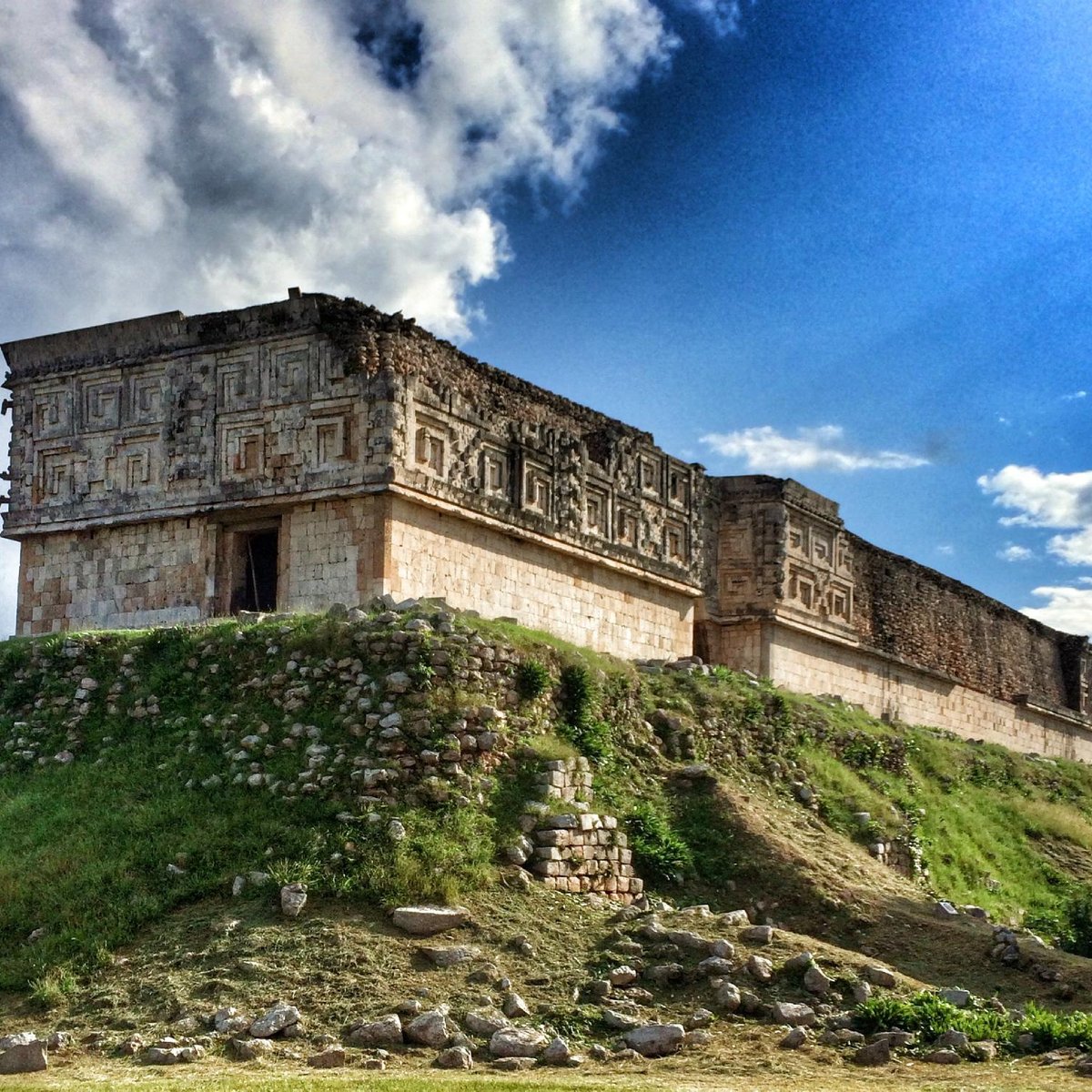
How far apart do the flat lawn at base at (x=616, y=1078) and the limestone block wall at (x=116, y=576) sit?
9.38 m

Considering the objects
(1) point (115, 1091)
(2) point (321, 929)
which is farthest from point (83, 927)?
(1) point (115, 1091)

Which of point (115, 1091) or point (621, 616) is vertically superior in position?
point (621, 616)

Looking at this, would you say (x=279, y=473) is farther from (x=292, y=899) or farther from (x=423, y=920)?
(x=423, y=920)

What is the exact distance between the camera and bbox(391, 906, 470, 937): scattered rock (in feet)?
35.2

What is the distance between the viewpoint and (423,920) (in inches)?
424

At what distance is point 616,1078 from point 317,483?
10079mm

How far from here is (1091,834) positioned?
20.5m

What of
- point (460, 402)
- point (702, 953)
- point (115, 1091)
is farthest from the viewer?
point (460, 402)

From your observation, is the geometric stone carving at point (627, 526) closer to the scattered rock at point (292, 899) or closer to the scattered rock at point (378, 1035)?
the scattered rock at point (292, 899)

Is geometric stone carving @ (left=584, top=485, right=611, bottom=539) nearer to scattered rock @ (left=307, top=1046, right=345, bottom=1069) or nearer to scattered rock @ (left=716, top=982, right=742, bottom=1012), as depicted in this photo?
scattered rock @ (left=716, top=982, right=742, bottom=1012)

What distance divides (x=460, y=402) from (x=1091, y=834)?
34.8 ft

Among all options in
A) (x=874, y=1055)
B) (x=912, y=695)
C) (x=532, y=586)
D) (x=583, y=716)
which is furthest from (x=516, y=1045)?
(x=912, y=695)

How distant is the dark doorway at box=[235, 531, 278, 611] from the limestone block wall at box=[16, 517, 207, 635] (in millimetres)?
454

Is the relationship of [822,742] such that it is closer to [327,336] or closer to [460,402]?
[460,402]
